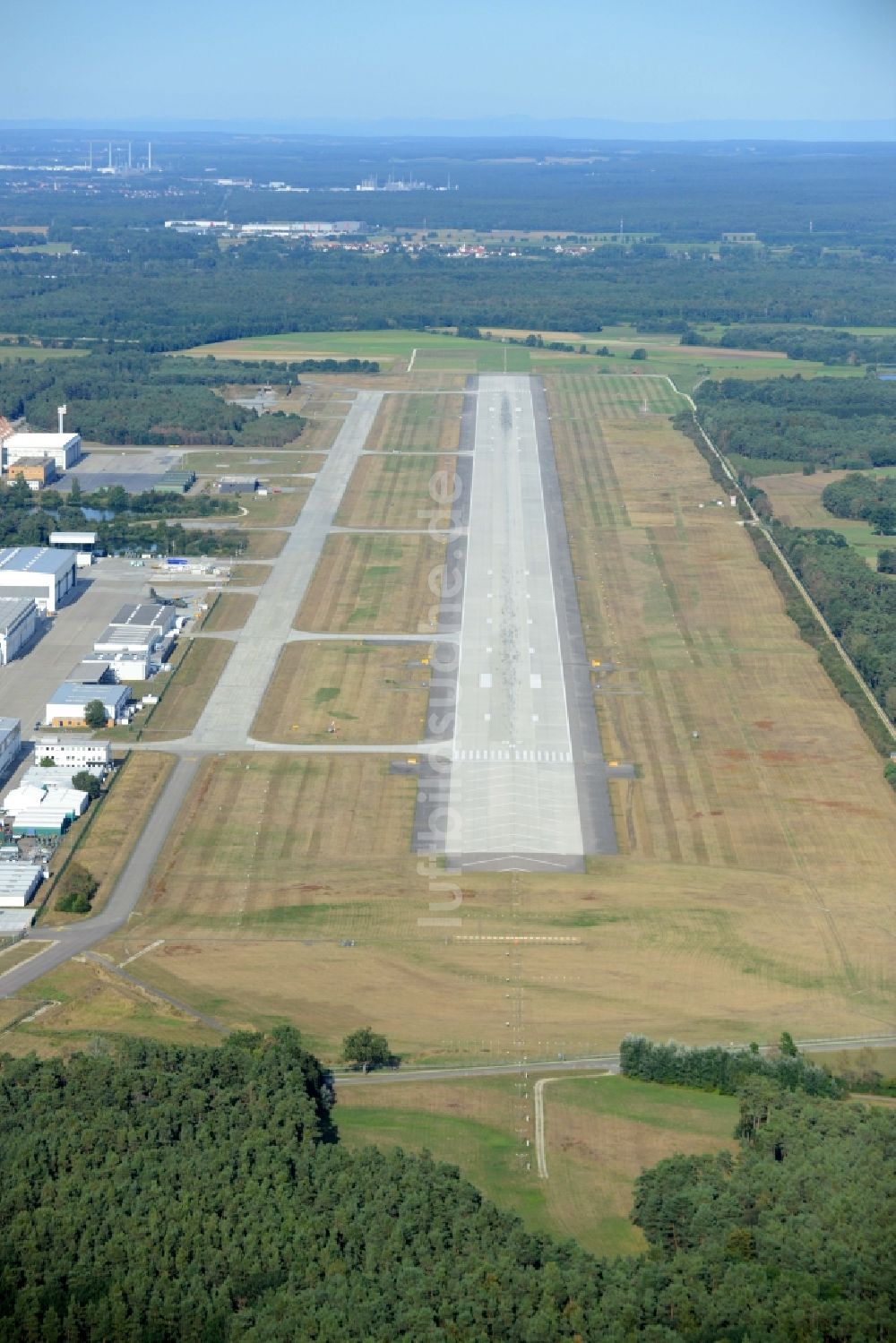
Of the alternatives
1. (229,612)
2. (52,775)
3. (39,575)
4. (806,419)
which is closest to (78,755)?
(52,775)

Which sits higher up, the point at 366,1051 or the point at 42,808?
the point at 42,808

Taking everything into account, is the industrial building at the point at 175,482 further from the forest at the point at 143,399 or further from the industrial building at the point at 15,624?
the industrial building at the point at 15,624

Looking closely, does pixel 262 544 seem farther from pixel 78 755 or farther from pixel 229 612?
pixel 78 755

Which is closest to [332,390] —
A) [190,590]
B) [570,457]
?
[570,457]

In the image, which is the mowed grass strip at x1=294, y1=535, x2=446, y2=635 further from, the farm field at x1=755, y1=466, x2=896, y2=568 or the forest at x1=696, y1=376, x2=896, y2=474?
the forest at x1=696, y1=376, x2=896, y2=474

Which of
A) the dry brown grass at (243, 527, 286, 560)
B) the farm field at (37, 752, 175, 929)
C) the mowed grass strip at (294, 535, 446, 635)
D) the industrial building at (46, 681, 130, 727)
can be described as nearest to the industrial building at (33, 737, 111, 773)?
the farm field at (37, 752, 175, 929)

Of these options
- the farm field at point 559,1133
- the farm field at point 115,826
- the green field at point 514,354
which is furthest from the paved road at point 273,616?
the green field at point 514,354

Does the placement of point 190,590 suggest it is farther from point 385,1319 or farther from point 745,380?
point 745,380
